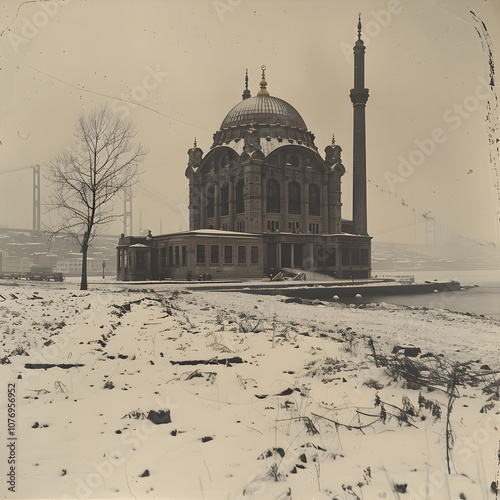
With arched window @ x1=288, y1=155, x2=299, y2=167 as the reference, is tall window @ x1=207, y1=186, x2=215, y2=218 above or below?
below

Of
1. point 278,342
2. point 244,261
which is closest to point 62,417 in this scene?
point 278,342

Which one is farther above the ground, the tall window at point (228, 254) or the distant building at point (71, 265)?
the tall window at point (228, 254)

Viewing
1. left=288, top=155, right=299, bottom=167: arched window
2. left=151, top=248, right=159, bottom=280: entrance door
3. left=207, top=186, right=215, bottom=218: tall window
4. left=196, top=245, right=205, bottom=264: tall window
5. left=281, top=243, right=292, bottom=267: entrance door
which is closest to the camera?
left=196, top=245, right=205, bottom=264: tall window

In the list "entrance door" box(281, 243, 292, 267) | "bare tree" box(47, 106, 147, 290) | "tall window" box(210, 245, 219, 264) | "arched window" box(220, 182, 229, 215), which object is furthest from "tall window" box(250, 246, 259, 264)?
"bare tree" box(47, 106, 147, 290)

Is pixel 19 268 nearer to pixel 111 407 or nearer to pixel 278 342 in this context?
pixel 111 407

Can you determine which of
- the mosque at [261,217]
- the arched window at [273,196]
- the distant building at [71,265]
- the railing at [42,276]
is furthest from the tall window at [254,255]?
the railing at [42,276]

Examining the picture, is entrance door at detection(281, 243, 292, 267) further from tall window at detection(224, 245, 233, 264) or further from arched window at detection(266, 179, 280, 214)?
tall window at detection(224, 245, 233, 264)

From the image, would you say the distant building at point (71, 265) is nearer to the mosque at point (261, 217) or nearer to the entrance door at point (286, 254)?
the mosque at point (261, 217)

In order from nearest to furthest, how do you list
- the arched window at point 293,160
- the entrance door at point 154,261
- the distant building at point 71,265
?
the distant building at point 71,265, the entrance door at point 154,261, the arched window at point 293,160
